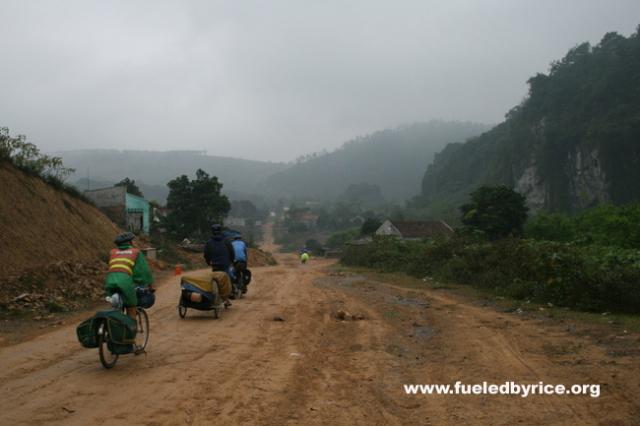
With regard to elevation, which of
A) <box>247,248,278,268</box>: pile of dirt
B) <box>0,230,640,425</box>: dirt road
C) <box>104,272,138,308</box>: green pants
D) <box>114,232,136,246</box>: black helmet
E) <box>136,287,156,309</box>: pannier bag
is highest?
<box>114,232,136,246</box>: black helmet

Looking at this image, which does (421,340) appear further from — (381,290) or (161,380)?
(381,290)

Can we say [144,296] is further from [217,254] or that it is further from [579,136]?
[579,136]

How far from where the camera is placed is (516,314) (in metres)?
11.4

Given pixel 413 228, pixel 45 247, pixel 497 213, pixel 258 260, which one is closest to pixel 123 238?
pixel 45 247

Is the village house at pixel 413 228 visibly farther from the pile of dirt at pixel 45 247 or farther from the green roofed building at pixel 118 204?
the pile of dirt at pixel 45 247

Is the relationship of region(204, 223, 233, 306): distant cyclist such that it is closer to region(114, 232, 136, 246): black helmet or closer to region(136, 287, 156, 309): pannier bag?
region(136, 287, 156, 309): pannier bag

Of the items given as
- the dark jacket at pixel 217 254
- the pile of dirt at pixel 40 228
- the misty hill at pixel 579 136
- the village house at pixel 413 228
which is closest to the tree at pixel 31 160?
the pile of dirt at pixel 40 228

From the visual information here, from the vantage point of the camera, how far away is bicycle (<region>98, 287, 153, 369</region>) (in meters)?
6.64

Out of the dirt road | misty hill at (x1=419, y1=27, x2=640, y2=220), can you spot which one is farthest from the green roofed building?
misty hill at (x1=419, y1=27, x2=640, y2=220)

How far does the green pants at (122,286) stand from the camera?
716cm

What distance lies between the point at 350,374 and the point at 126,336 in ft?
9.26

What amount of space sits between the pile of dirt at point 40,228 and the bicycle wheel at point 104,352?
9.31 metres

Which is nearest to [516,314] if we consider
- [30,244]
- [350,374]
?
[350,374]

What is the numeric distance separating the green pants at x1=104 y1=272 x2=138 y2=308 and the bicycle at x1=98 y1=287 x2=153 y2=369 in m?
0.06
